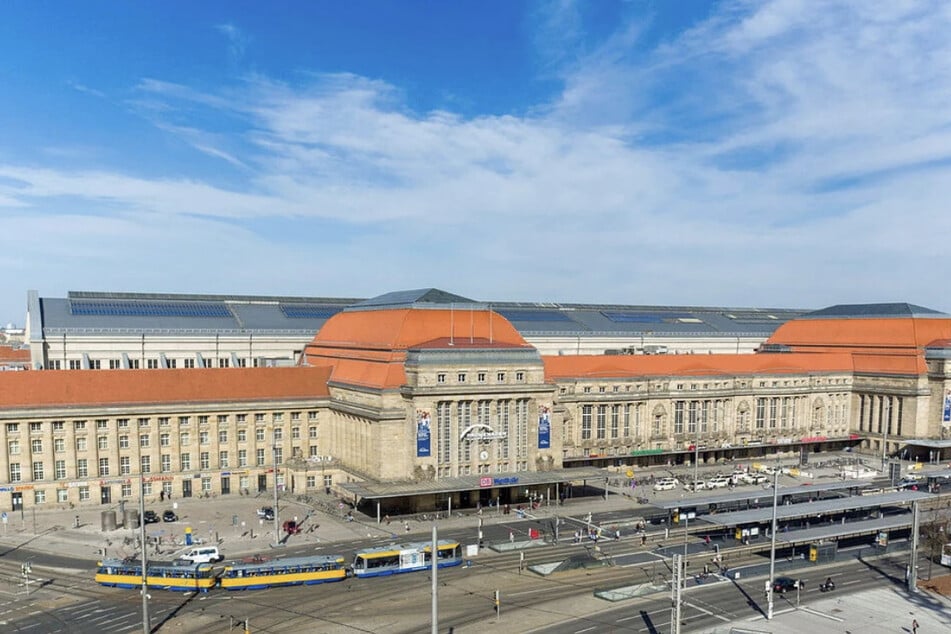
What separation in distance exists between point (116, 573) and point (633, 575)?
162 ft

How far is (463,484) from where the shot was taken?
101500mm

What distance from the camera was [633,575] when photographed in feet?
258

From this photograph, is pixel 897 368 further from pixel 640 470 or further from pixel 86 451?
pixel 86 451

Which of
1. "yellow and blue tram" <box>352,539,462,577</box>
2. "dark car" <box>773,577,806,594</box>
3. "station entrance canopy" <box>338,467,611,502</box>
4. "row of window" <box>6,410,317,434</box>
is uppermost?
"row of window" <box>6,410,317,434</box>

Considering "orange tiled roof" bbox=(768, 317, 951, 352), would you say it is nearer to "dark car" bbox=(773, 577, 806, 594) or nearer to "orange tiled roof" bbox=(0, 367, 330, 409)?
"dark car" bbox=(773, 577, 806, 594)

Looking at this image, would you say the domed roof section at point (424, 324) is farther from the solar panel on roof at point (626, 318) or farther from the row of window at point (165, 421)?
the solar panel on roof at point (626, 318)

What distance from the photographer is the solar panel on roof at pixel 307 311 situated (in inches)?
6309

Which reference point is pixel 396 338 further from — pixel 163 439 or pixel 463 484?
pixel 163 439

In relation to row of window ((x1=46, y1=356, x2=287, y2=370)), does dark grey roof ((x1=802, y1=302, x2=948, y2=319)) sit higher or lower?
higher

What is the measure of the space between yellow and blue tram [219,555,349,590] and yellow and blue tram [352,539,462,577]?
6.91 ft

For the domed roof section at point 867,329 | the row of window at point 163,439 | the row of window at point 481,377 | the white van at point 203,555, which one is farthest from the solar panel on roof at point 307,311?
the domed roof section at point 867,329

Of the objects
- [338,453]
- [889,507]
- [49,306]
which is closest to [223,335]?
[49,306]

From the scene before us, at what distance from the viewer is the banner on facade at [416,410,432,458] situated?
104 metres

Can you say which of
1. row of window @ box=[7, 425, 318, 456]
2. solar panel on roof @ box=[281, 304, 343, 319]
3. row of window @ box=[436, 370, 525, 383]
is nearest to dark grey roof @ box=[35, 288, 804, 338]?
solar panel on roof @ box=[281, 304, 343, 319]
